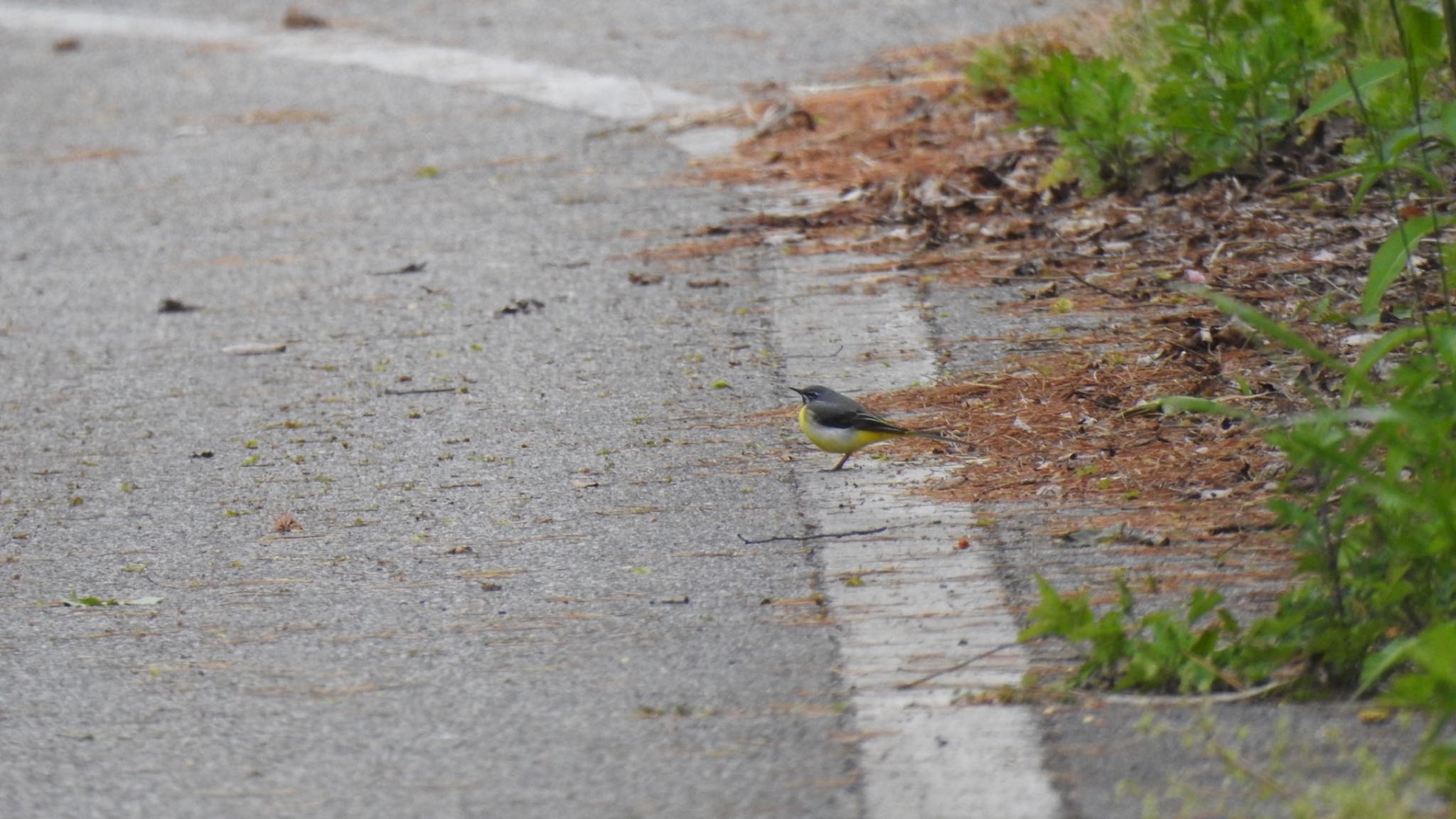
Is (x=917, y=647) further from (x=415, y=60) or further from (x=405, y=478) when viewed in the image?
(x=415, y=60)

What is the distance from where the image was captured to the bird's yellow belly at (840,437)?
12.5ft

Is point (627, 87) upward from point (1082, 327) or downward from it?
downward

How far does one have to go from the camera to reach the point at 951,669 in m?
2.87

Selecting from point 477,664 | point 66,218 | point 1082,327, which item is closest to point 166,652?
point 477,664

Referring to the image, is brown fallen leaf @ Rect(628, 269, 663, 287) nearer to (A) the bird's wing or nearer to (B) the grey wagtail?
(B) the grey wagtail

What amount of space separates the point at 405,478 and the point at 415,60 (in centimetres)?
608

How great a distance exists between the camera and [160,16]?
11805mm

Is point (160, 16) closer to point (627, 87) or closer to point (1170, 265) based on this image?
point (627, 87)

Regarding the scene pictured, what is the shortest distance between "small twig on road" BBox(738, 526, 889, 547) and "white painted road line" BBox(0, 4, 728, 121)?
4.56m

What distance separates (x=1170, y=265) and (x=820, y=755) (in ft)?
8.99

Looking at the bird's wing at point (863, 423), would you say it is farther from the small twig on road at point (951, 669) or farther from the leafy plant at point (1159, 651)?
the leafy plant at point (1159, 651)

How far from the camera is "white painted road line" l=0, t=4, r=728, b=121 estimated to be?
813cm

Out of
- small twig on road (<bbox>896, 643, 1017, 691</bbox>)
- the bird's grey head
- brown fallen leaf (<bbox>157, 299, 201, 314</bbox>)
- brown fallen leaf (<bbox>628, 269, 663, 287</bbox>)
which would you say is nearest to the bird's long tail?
the bird's grey head

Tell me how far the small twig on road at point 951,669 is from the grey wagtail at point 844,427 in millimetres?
970
